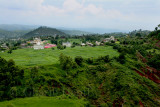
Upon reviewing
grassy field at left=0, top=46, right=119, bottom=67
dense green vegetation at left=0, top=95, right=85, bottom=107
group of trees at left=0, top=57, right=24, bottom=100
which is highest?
grassy field at left=0, top=46, right=119, bottom=67

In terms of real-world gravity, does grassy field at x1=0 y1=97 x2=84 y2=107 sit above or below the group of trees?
below

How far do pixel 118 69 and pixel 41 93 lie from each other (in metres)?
22.0

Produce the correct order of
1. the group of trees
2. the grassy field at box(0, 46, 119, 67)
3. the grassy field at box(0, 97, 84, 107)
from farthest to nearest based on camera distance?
the grassy field at box(0, 46, 119, 67)
the group of trees
the grassy field at box(0, 97, 84, 107)

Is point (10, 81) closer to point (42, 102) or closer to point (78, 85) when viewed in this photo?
point (42, 102)

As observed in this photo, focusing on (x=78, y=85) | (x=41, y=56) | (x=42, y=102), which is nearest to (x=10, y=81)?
(x=42, y=102)

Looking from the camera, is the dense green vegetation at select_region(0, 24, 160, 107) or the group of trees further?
the dense green vegetation at select_region(0, 24, 160, 107)

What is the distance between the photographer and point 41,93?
76.7ft

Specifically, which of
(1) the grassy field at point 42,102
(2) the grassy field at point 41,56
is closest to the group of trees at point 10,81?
(1) the grassy field at point 42,102

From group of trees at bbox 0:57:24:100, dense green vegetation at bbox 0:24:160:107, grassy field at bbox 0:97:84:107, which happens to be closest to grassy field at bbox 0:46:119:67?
dense green vegetation at bbox 0:24:160:107

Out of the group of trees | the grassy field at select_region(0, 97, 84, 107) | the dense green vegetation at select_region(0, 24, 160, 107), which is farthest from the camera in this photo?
the dense green vegetation at select_region(0, 24, 160, 107)

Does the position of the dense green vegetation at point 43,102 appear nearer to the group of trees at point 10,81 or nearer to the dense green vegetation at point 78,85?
the dense green vegetation at point 78,85

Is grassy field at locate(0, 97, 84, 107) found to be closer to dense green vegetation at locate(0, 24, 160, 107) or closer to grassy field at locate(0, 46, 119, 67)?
dense green vegetation at locate(0, 24, 160, 107)

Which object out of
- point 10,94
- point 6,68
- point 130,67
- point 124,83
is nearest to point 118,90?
point 124,83

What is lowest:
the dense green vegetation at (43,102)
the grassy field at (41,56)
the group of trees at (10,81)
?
the dense green vegetation at (43,102)
